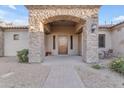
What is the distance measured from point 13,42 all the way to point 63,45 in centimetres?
546

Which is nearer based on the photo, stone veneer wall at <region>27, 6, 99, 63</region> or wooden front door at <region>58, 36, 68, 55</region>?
stone veneer wall at <region>27, 6, 99, 63</region>

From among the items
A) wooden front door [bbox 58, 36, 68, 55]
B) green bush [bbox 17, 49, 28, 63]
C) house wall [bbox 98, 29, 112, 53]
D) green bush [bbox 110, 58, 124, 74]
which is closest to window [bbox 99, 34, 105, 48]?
house wall [bbox 98, 29, 112, 53]

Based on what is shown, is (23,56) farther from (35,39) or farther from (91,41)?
(91,41)

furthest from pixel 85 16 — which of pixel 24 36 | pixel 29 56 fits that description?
pixel 24 36

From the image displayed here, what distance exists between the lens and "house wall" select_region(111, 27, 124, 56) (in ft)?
53.2

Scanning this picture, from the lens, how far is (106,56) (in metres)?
16.5

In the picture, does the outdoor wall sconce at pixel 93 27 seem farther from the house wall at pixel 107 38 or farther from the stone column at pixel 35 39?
the house wall at pixel 107 38

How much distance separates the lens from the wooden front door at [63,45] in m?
19.6

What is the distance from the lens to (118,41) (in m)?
16.9

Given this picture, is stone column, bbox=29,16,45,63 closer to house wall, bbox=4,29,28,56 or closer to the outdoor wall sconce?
the outdoor wall sconce

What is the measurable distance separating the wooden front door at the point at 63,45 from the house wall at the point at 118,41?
508cm

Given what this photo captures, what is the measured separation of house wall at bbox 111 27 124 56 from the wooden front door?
5.08 metres

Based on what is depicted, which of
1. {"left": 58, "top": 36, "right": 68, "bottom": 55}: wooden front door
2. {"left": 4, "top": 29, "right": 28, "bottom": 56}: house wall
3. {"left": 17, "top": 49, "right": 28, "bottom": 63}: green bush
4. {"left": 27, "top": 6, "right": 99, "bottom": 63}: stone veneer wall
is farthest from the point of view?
{"left": 58, "top": 36, "right": 68, "bottom": 55}: wooden front door

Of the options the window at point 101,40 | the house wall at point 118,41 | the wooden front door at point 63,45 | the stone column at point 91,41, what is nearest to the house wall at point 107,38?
the window at point 101,40
